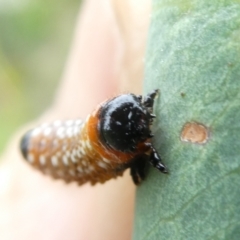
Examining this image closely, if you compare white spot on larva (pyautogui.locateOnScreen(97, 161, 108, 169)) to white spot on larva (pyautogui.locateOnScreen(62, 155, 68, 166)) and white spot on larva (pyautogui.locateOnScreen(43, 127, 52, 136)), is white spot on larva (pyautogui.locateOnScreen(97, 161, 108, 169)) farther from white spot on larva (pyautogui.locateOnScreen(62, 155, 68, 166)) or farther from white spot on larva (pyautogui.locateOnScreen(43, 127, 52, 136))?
white spot on larva (pyautogui.locateOnScreen(43, 127, 52, 136))

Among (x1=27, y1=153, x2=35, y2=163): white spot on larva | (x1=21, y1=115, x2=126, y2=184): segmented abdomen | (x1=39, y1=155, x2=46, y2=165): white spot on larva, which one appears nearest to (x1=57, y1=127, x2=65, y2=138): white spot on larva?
(x1=21, y1=115, x2=126, y2=184): segmented abdomen

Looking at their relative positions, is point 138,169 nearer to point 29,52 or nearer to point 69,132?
point 69,132

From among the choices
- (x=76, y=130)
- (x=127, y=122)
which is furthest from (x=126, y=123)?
(x=76, y=130)

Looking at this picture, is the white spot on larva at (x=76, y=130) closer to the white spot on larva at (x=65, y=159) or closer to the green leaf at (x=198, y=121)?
the white spot on larva at (x=65, y=159)

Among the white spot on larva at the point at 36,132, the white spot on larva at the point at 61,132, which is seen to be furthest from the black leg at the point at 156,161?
the white spot on larva at the point at 36,132

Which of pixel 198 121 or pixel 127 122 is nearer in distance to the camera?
pixel 198 121

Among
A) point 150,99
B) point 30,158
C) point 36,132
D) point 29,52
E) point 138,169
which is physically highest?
point 150,99
